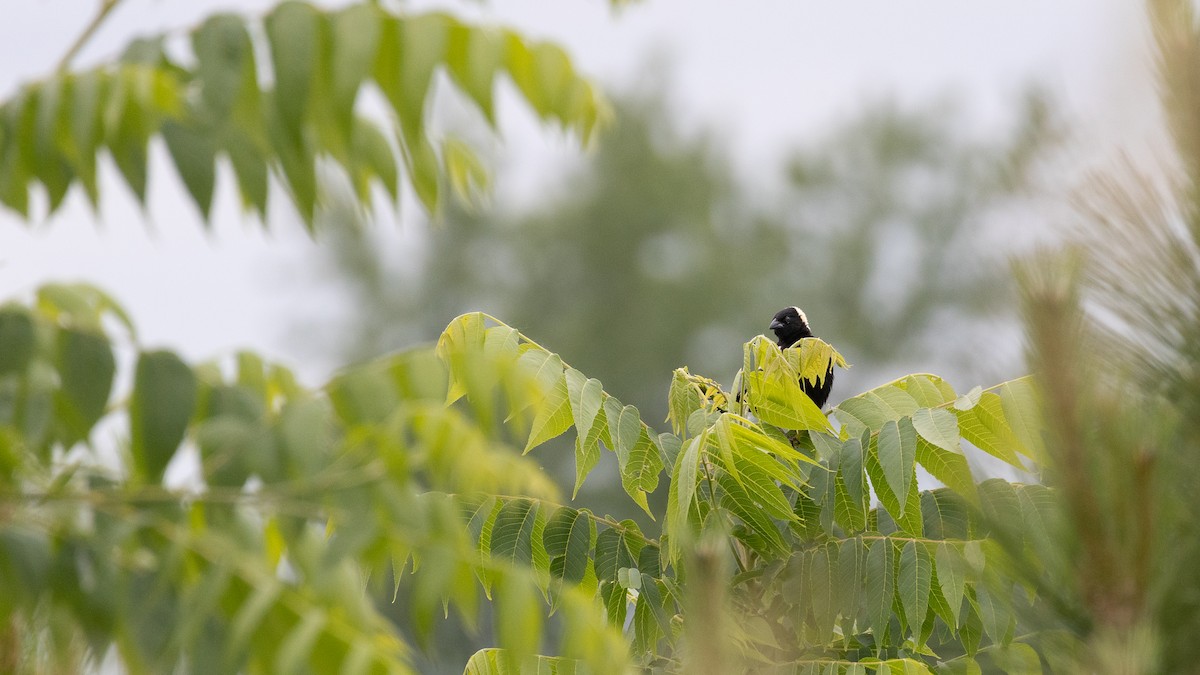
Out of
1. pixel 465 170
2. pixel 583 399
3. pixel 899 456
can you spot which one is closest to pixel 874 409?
pixel 899 456

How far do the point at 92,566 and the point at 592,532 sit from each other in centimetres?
209

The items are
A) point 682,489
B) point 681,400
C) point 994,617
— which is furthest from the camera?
point 681,400

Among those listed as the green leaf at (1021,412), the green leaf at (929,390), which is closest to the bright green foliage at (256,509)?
the green leaf at (1021,412)

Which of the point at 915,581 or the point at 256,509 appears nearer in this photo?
the point at 256,509

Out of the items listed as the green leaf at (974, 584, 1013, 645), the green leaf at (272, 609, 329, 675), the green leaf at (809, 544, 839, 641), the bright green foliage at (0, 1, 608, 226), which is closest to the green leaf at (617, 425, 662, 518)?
the green leaf at (809, 544, 839, 641)

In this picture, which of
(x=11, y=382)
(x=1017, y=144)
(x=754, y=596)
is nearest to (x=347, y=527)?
(x=11, y=382)

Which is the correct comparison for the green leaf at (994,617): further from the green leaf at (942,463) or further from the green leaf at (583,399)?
the green leaf at (583,399)

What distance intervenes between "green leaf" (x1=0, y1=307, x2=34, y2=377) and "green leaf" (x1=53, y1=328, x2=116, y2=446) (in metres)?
0.04

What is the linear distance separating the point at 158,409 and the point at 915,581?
215cm

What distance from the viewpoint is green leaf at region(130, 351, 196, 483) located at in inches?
63.2

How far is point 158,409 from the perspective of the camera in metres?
1.61

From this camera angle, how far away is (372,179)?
Result: 201 cm

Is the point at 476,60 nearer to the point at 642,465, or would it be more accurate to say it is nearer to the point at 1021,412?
the point at 1021,412

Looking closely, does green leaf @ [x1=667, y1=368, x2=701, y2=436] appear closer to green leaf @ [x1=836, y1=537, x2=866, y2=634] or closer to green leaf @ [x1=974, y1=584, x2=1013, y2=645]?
green leaf @ [x1=836, y1=537, x2=866, y2=634]
